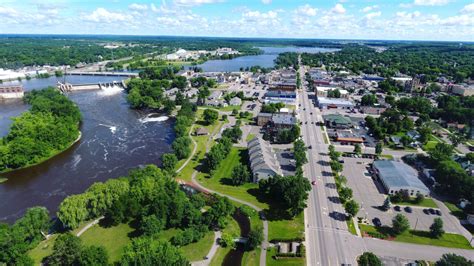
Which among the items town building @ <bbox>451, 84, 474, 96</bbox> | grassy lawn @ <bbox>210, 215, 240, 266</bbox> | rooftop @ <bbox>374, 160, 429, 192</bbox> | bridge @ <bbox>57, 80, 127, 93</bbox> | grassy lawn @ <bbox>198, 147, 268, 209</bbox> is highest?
town building @ <bbox>451, 84, 474, 96</bbox>

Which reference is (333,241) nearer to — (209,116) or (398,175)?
(398,175)

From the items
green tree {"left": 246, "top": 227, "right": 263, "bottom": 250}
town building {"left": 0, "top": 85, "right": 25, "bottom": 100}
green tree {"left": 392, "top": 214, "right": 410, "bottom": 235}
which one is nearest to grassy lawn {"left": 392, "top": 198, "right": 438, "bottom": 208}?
green tree {"left": 392, "top": 214, "right": 410, "bottom": 235}

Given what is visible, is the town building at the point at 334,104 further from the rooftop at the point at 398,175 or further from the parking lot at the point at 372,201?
the rooftop at the point at 398,175

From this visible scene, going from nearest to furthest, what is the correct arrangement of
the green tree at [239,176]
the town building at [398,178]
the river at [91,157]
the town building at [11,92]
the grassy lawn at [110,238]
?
the grassy lawn at [110,238] → the town building at [398,178] → the river at [91,157] → the green tree at [239,176] → the town building at [11,92]

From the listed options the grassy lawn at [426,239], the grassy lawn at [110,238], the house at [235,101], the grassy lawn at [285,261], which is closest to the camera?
the grassy lawn at [285,261]

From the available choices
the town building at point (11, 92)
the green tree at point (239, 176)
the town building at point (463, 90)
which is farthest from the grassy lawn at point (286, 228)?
the town building at point (11, 92)

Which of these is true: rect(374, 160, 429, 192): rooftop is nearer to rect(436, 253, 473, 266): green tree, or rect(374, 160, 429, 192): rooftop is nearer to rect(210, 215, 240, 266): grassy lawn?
rect(436, 253, 473, 266): green tree
